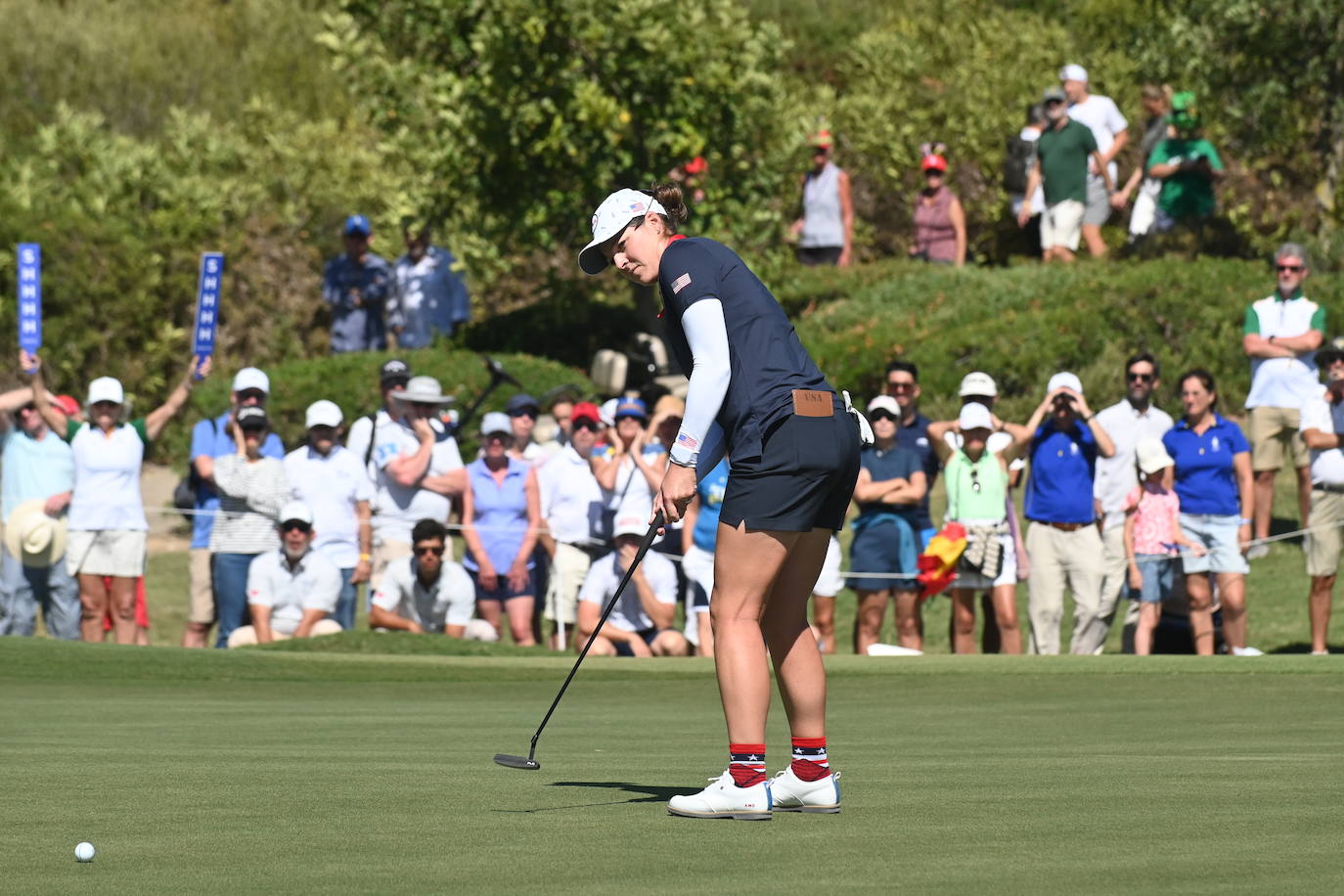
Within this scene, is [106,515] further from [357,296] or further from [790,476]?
[790,476]

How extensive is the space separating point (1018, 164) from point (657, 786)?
18176mm

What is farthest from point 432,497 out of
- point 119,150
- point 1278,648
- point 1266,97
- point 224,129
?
point 224,129

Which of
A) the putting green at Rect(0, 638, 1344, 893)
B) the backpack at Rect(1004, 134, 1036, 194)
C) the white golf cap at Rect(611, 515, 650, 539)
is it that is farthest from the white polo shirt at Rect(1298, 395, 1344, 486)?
the backpack at Rect(1004, 134, 1036, 194)

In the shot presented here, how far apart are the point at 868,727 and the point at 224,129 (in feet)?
80.8

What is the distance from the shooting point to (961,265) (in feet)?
76.3

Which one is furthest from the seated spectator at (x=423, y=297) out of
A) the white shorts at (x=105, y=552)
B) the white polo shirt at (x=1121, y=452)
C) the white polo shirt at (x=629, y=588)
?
the white polo shirt at (x=1121, y=452)

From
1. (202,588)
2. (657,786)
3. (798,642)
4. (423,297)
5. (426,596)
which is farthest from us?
(423,297)

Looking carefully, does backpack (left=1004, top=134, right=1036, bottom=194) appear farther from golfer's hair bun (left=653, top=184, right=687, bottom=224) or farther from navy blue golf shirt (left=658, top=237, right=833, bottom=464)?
navy blue golf shirt (left=658, top=237, right=833, bottom=464)

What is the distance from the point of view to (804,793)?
6.15m

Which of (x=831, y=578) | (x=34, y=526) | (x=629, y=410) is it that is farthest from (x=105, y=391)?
(x=831, y=578)

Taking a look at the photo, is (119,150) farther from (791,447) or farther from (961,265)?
(791,447)

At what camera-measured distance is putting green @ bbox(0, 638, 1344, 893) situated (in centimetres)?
486

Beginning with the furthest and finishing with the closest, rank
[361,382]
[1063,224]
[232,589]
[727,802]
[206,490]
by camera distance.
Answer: [1063,224] → [361,382] → [206,490] → [232,589] → [727,802]

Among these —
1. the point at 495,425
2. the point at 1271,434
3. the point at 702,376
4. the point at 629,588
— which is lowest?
the point at 629,588
